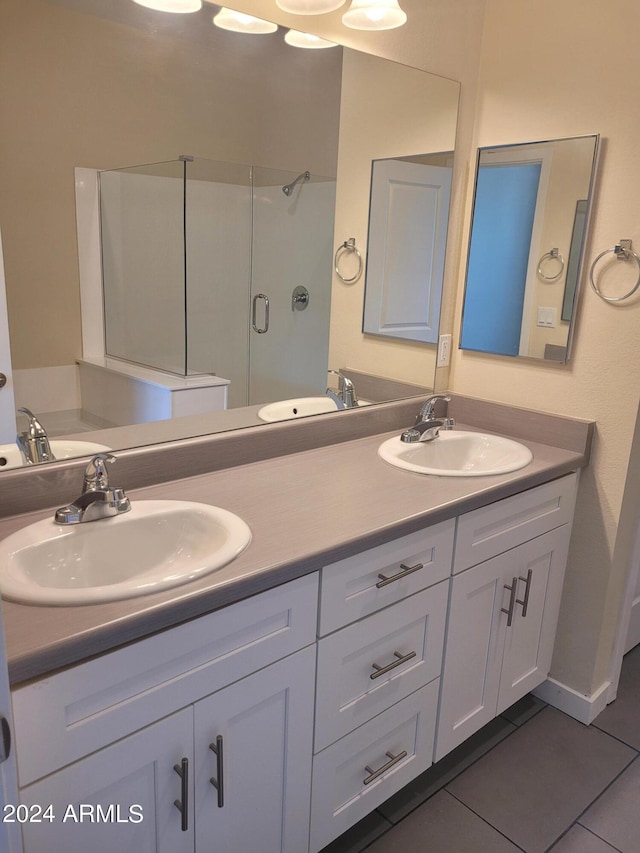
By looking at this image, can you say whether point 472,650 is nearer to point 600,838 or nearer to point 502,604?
point 502,604

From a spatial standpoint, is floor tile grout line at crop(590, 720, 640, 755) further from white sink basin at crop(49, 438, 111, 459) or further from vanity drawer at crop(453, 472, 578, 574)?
white sink basin at crop(49, 438, 111, 459)

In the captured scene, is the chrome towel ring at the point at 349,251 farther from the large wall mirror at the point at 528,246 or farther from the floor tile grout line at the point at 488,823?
the floor tile grout line at the point at 488,823

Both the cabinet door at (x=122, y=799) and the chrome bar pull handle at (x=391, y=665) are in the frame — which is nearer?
the cabinet door at (x=122, y=799)

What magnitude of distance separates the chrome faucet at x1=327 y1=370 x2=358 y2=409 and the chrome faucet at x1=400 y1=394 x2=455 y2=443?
193 mm

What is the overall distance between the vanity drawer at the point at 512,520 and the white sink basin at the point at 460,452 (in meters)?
0.11

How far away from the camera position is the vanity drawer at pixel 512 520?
1.61 metres

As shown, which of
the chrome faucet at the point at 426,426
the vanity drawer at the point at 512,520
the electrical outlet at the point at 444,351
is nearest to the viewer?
the vanity drawer at the point at 512,520

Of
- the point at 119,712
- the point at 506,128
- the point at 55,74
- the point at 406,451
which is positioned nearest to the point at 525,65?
the point at 506,128

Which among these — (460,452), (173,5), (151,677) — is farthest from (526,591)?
(173,5)

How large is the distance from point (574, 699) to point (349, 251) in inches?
63.4

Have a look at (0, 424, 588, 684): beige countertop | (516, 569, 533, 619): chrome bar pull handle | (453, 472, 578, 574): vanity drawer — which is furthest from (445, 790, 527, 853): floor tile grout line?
(0, 424, 588, 684): beige countertop

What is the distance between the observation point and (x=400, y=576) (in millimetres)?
1437

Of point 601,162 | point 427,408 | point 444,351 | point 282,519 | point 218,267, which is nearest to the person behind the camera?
point 282,519

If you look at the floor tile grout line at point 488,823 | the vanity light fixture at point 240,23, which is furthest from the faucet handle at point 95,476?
the floor tile grout line at point 488,823
